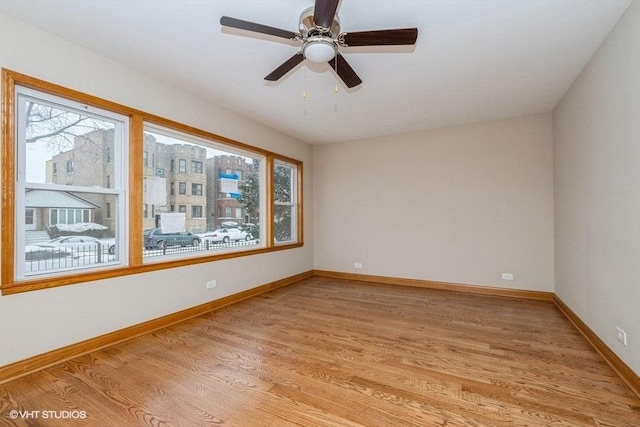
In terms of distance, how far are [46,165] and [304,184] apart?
3868mm

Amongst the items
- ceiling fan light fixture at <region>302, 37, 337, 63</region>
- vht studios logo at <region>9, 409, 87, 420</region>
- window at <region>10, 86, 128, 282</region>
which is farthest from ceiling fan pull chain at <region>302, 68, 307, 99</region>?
vht studios logo at <region>9, 409, 87, 420</region>

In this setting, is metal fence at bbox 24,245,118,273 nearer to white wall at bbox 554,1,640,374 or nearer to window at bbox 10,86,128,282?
window at bbox 10,86,128,282

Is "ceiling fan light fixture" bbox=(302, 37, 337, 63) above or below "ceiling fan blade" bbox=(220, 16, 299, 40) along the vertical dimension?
below

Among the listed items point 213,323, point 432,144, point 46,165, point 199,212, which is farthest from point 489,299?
point 46,165

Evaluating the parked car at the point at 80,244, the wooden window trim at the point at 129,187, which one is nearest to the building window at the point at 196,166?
the wooden window trim at the point at 129,187

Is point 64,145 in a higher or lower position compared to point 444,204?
higher

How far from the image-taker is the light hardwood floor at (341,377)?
174 cm

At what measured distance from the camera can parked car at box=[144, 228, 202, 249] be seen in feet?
10.4

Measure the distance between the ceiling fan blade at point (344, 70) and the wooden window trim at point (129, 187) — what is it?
6.59 feet

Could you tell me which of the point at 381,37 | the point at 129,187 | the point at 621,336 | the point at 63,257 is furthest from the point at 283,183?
the point at 621,336

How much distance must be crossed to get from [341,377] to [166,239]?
8.14ft

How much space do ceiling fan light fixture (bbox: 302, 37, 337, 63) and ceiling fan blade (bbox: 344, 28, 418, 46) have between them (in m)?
Answer: 0.11

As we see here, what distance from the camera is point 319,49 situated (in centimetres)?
204

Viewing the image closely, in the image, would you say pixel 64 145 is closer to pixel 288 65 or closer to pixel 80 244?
pixel 80 244
